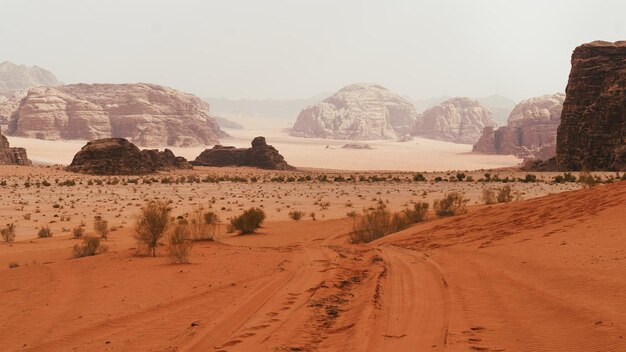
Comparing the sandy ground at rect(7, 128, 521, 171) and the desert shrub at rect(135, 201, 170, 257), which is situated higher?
the sandy ground at rect(7, 128, 521, 171)

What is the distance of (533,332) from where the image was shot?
5430 millimetres

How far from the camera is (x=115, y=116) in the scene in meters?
144

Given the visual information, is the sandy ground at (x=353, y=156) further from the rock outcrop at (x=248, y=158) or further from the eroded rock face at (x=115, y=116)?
the rock outcrop at (x=248, y=158)

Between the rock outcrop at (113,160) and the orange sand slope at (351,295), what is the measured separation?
5193 cm

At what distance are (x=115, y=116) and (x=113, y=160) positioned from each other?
283 ft

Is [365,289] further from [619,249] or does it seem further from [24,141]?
[24,141]

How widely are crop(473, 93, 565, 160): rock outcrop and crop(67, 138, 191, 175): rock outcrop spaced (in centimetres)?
7503

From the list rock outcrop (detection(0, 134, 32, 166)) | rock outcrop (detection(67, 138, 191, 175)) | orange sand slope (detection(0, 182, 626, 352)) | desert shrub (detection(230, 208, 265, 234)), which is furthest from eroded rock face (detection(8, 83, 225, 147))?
orange sand slope (detection(0, 182, 626, 352))

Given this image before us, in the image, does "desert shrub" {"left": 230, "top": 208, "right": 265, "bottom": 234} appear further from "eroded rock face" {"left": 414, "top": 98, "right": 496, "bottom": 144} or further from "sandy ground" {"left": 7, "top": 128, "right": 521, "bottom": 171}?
"eroded rock face" {"left": 414, "top": 98, "right": 496, "bottom": 144}

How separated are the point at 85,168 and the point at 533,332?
207 ft

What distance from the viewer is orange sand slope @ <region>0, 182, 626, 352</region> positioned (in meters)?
5.55

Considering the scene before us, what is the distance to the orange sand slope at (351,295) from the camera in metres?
5.55

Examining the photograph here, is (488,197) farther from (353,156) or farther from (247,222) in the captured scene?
(353,156)

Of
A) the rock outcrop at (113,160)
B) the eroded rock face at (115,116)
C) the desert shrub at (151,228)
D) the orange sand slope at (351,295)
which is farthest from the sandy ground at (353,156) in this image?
the orange sand slope at (351,295)
